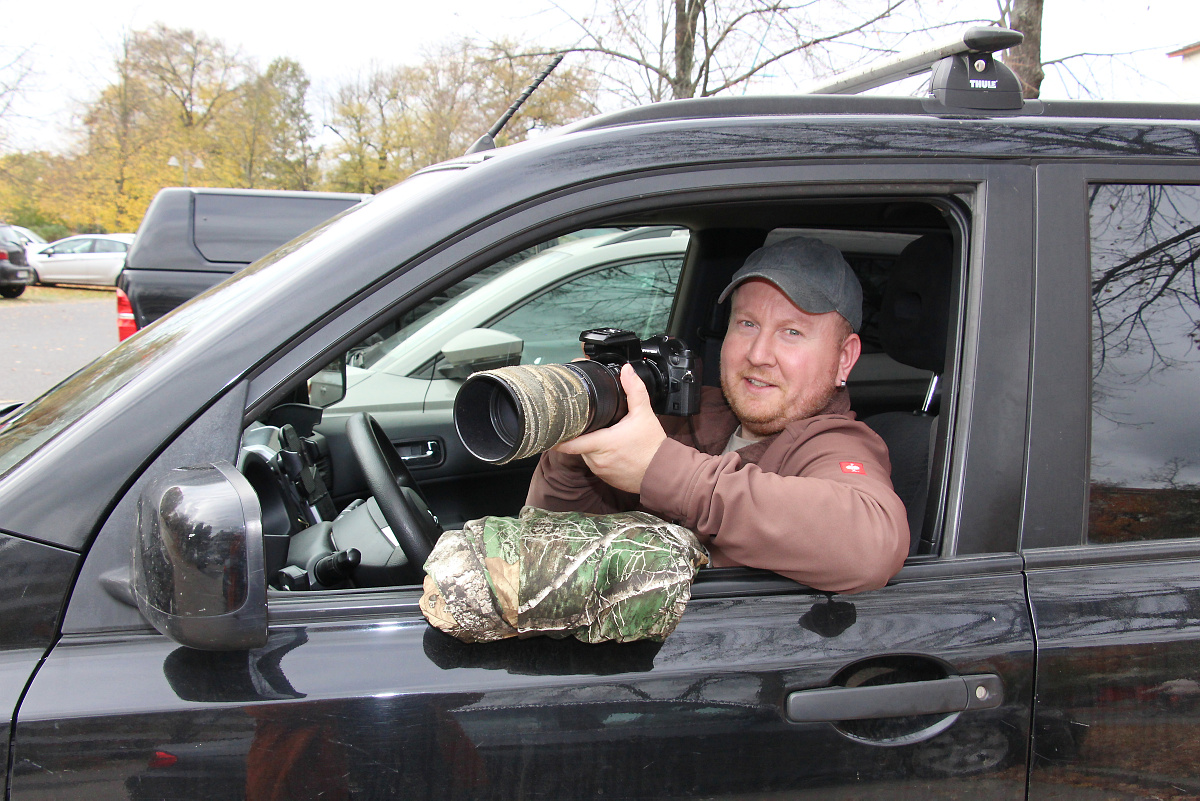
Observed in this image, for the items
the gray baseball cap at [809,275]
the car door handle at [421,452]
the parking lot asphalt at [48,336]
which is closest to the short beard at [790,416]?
the gray baseball cap at [809,275]

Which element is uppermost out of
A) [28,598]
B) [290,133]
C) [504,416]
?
[290,133]

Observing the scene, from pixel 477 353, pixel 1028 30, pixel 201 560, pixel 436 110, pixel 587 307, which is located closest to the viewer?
pixel 201 560

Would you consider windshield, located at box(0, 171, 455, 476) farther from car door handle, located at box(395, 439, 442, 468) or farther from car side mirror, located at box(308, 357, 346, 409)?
car door handle, located at box(395, 439, 442, 468)

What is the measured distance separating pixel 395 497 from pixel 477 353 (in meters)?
1.76

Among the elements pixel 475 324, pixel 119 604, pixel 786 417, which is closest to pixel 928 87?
pixel 786 417

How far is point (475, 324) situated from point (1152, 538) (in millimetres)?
2676

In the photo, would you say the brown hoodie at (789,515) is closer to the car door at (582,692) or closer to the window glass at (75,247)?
the car door at (582,692)

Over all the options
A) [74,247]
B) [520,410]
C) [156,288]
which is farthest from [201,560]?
[74,247]

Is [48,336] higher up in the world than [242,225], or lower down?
lower down

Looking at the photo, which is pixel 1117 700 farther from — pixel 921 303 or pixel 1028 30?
pixel 1028 30

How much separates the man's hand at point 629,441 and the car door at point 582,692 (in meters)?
0.19

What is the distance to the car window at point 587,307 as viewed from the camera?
11.7 feet

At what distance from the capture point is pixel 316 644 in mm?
1029

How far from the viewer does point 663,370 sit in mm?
1292
